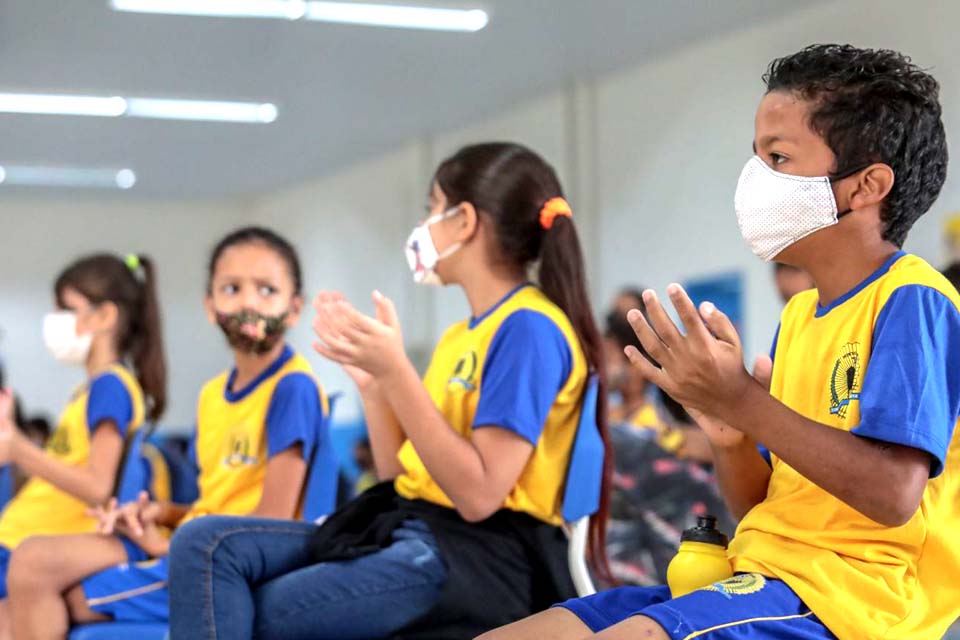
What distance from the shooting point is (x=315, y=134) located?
1209cm

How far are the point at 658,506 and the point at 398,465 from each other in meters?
1.92

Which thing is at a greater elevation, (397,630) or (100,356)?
(100,356)

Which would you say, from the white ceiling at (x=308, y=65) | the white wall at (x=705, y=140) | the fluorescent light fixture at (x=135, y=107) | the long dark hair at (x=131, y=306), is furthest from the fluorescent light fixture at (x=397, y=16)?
the long dark hair at (x=131, y=306)

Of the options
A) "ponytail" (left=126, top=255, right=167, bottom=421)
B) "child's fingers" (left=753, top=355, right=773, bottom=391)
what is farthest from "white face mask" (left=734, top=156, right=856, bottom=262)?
"ponytail" (left=126, top=255, right=167, bottom=421)

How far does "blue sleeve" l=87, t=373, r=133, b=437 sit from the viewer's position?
3559 mm

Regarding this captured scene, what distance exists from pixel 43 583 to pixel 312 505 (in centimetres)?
70

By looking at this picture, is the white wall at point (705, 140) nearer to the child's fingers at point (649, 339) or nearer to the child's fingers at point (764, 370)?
the child's fingers at point (764, 370)

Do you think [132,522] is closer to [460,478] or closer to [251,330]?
[251,330]

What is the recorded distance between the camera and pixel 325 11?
26.6 ft

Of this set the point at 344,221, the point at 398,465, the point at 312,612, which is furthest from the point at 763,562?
the point at 344,221

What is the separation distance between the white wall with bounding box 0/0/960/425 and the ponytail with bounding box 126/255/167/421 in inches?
55.3

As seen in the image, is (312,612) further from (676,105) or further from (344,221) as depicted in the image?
(344,221)

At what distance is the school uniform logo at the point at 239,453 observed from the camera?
10.1ft

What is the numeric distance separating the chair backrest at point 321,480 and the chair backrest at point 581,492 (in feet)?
2.48
